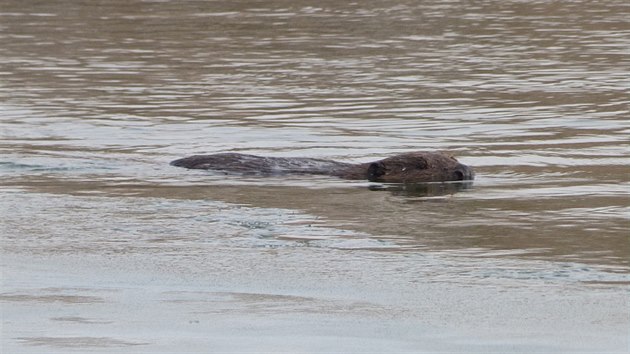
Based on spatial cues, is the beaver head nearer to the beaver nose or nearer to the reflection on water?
the beaver nose

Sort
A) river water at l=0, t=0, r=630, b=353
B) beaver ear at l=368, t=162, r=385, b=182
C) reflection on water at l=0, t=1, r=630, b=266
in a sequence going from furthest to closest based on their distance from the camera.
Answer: beaver ear at l=368, t=162, r=385, b=182, reflection on water at l=0, t=1, r=630, b=266, river water at l=0, t=0, r=630, b=353

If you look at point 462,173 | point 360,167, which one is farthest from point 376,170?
point 462,173

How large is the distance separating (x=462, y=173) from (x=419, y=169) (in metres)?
0.38

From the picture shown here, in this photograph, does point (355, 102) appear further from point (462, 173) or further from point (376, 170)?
point (462, 173)

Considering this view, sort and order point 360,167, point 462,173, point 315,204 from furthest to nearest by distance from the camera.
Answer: point 360,167 < point 462,173 < point 315,204

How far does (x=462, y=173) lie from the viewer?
40.3ft

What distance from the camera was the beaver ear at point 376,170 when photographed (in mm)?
12430

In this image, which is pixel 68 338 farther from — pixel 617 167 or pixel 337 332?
pixel 617 167

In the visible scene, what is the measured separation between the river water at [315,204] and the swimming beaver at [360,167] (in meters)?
0.19

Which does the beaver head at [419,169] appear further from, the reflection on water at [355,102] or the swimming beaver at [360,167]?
the reflection on water at [355,102]

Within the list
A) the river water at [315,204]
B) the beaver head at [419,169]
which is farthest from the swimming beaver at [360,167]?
the river water at [315,204]

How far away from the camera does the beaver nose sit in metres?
12.3

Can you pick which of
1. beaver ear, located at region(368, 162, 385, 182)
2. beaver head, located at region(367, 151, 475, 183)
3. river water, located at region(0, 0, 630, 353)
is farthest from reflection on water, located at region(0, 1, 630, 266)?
beaver ear, located at region(368, 162, 385, 182)

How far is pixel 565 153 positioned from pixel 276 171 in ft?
8.78
